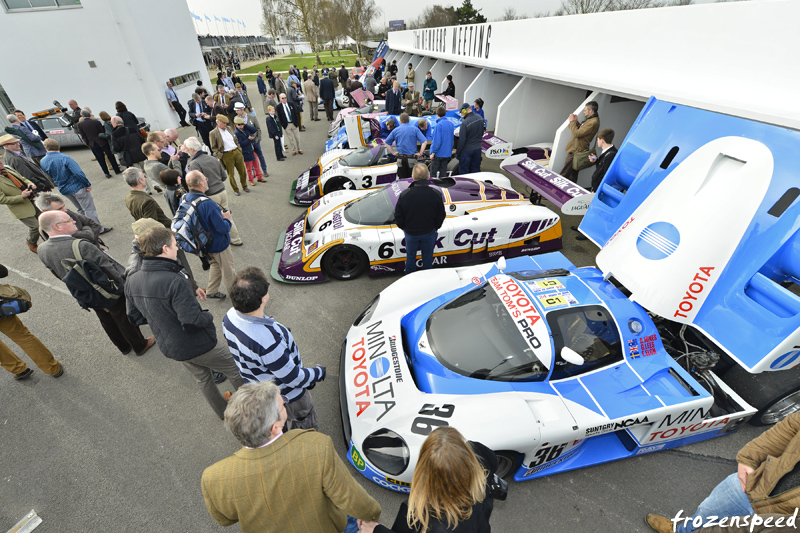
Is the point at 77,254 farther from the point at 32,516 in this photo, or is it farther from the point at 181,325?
the point at 32,516

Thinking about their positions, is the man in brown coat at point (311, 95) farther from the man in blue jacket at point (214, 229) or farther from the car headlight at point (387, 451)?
the car headlight at point (387, 451)

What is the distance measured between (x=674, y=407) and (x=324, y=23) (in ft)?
212

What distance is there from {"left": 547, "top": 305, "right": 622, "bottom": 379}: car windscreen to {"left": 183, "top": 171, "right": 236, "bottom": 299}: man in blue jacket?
3.77 metres

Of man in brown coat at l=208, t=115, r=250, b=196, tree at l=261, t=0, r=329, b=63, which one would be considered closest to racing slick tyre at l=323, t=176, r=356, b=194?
man in brown coat at l=208, t=115, r=250, b=196

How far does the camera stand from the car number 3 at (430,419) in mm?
2334

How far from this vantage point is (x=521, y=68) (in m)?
7.90

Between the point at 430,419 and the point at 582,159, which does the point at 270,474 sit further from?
the point at 582,159

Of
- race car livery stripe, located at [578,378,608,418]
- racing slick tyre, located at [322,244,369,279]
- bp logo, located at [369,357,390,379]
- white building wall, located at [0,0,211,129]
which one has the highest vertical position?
white building wall, located at [0,0,211,129]

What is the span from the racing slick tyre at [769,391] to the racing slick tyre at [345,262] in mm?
4102

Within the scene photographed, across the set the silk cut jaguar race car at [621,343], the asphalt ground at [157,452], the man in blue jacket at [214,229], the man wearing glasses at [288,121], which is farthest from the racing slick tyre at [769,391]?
the man wearing glasses at [288,121]

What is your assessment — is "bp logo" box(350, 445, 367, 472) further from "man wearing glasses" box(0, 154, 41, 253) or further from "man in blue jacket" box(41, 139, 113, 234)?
"man wearing glasses" box(0, 154, 41, 253)

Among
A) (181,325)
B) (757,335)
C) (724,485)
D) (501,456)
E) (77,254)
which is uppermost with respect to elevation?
(77,254)

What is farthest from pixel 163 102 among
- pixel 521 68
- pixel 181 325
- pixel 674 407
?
pixel 674 407

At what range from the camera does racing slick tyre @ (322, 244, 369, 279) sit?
479cm
